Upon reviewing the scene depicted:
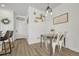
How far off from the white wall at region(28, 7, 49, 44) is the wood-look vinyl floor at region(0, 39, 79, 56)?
0.10m

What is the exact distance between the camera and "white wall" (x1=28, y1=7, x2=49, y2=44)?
2053 mm

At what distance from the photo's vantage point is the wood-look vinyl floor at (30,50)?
77.8 inches

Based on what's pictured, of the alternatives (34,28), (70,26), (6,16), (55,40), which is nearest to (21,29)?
(34,28)

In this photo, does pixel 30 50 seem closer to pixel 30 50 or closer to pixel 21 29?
pixel 30 50

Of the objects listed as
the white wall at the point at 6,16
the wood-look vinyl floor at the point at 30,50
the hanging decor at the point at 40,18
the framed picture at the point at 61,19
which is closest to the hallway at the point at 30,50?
the wood-look vinyl floor at the point at 30,50

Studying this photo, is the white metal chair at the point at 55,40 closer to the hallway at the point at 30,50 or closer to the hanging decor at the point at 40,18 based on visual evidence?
the hallway at the point at 30,50

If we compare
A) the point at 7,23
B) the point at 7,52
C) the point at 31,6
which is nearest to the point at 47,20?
the point at 31,6

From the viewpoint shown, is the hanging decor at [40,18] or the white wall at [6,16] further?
the hanging decor at [40,18]

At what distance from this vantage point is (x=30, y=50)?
2.03 meters

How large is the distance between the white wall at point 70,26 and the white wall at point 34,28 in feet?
0.49

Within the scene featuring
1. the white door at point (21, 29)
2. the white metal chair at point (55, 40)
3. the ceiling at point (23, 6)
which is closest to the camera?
the ceiling at point (23, 6)

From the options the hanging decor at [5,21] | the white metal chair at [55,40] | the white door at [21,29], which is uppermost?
the hanging decor at [5,21]

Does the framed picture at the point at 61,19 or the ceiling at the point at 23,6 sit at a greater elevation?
the ceiling at the point at 23,6

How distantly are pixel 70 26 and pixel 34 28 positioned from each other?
26.3 inches
